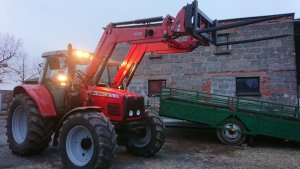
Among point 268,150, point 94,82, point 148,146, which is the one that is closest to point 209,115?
point 268,150

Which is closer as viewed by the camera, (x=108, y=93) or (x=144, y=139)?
(x=108, y=93)

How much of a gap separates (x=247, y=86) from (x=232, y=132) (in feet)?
15.2

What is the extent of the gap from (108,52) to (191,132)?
6522mm

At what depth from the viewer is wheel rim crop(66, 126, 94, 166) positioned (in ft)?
18.4

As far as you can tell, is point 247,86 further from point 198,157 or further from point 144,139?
point 144,139

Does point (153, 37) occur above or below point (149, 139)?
above

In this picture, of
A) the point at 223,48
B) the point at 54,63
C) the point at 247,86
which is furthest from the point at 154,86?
the point at 54,63

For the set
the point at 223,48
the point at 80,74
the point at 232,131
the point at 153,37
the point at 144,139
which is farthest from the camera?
the point at 223,48

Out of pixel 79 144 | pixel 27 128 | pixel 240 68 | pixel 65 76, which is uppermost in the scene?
pixel 240 68

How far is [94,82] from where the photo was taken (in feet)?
21.6

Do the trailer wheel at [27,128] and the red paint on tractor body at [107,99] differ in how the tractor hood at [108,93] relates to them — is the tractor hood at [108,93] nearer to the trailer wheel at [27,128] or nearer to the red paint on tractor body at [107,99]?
the red paint on tractor body at [107,99]

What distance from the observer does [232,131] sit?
9859 millimetres

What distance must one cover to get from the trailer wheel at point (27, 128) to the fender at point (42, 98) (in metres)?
0.17

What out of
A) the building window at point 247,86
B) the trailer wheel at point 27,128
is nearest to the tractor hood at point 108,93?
the trailer wheel at point 27,128
